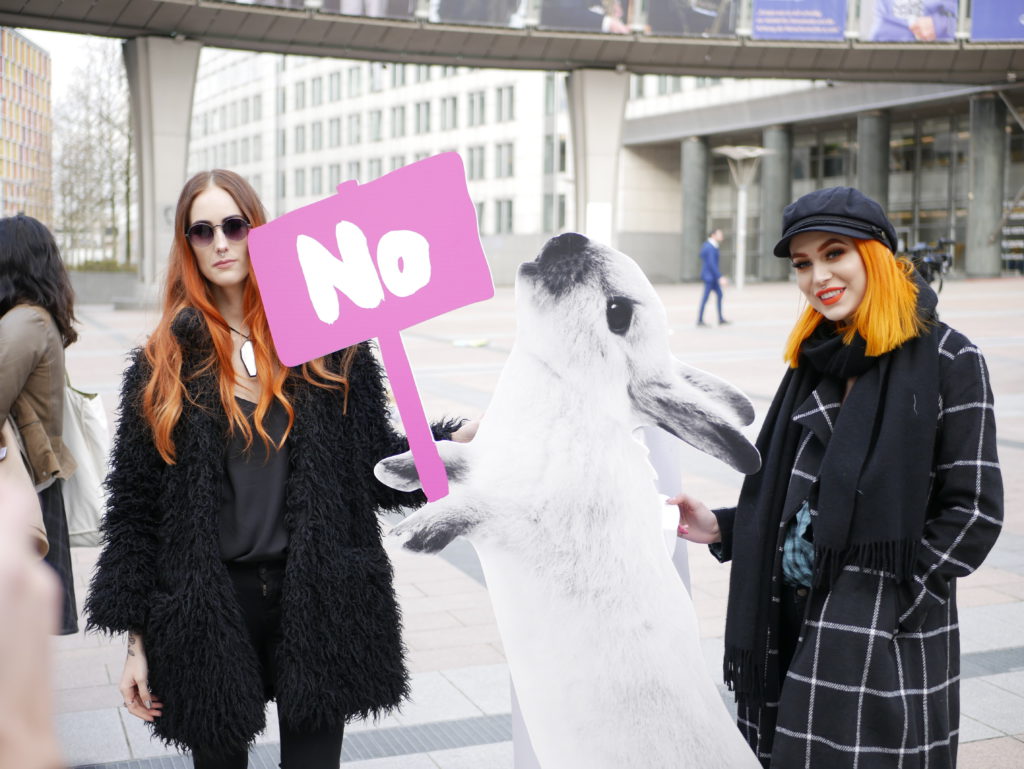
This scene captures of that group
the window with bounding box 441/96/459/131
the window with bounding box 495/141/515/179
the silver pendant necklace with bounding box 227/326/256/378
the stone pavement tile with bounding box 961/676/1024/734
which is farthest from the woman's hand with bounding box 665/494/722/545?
the window with bounding box 441/96/459/131

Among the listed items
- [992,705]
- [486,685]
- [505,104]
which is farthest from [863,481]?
[505,104]

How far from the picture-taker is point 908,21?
90.5 ft

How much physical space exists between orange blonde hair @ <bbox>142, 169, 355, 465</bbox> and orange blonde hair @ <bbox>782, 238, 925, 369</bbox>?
1120 mm

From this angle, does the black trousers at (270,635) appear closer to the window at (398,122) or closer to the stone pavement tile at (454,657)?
the stone pavement tile at (454,657)

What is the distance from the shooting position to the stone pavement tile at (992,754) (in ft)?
12.2

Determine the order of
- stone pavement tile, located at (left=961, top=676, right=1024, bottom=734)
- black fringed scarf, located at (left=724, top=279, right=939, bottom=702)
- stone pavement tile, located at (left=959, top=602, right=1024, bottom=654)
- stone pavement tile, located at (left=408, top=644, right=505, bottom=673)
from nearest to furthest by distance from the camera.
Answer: black fringed scarf, located at (left=724, top=279, right=939, bottom=702) → stone pavement tile, located at (left=961, top=676, right=1024, bottom=734) → stone pavement tile, located at (left=408, top=644, right=505, bottom=673) → stone pavement tile, located at (left=959, top=602, right=1024, bottom=654)

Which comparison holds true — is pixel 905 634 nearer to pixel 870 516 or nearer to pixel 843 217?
pixel 870 516

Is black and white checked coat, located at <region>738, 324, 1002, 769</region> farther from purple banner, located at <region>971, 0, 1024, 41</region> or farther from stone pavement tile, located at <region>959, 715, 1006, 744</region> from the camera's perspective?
purple banner, located at <region>971, 0, 1024, 41</region>

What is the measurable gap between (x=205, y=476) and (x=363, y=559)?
383mm

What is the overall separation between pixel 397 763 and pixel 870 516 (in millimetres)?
2168

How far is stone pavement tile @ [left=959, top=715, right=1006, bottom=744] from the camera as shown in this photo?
396cm

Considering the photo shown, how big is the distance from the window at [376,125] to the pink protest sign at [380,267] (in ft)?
243

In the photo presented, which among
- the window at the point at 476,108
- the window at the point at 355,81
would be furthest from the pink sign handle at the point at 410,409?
the window at the point at 355,81

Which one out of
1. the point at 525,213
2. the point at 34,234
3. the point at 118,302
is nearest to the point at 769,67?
the point at 118,302
